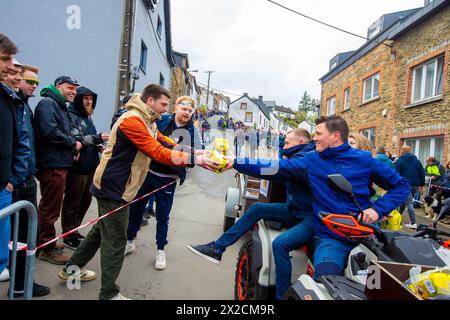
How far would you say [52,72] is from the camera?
988 centimetres

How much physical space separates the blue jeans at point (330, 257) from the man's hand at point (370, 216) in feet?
0.79

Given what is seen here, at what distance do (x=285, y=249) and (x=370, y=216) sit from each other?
0.70 meters

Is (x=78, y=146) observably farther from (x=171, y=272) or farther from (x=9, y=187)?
(x=171, y=272)

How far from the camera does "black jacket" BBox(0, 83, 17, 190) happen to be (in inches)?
86.7

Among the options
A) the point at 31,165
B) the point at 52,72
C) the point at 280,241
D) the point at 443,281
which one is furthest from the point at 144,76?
the point at 443,281

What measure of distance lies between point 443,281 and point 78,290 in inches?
121

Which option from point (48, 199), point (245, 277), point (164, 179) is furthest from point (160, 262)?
point (48, 199)

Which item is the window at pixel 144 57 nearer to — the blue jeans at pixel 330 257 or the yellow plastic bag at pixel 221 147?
the yellow plastic bag at pixel 221 147

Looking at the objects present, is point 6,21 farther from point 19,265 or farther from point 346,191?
point 346,191

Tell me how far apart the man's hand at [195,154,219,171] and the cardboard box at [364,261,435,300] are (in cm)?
172

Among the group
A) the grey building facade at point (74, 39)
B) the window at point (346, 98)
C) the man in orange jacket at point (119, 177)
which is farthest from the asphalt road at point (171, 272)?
the window at point (346, 98)

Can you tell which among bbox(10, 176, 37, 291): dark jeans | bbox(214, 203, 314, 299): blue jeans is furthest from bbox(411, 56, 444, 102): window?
bbox(10, 176, 37, 291): dark jeans

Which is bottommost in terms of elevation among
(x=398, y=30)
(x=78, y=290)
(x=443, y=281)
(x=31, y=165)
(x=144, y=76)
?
(x=78, y=290)

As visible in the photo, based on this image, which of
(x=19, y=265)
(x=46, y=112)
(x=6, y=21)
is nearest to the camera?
(x=19, y=265)
